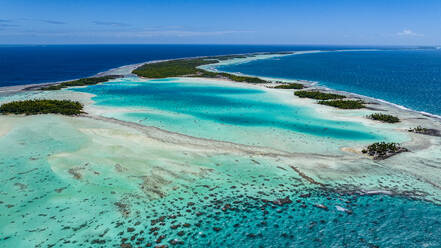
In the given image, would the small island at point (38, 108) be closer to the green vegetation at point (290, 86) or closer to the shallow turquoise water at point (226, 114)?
the shallow turquoise water at point (226, 114)

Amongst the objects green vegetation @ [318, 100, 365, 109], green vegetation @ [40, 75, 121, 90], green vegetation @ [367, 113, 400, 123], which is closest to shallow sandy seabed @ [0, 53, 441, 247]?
green vegetation @ [367, 113, 400, 123]

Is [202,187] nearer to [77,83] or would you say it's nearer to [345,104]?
[345,104]

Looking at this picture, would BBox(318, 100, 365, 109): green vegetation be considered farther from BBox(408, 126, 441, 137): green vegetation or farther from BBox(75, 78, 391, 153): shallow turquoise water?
BBox(408, 126, 441, 137): green vegetation

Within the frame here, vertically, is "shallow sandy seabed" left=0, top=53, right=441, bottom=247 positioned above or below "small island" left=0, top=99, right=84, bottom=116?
below

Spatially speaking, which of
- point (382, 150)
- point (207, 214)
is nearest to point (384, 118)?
point (382, 150)

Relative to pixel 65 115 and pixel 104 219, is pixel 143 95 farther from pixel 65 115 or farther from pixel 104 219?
pixel 104 219

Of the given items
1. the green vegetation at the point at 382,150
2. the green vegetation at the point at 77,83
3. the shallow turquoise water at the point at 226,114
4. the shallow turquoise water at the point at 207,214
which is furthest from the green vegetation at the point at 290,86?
the green vegetation at the point at 77,83

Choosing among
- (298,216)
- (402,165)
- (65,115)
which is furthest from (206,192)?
(65,115)
